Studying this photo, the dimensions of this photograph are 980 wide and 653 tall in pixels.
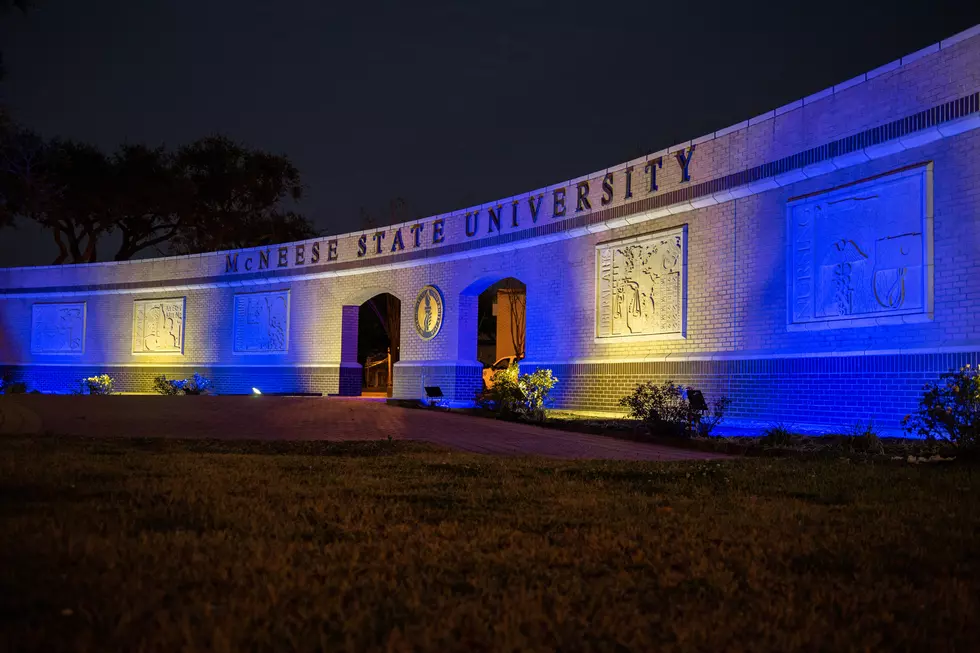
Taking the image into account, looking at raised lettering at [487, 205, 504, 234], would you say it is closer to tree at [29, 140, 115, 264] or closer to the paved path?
the paved path

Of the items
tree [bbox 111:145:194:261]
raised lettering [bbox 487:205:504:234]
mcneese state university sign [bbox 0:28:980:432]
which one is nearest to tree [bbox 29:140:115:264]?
tree [bbox 111:145:194:261]

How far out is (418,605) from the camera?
309 cm

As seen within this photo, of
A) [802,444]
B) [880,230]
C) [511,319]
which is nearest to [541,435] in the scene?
[802,444]

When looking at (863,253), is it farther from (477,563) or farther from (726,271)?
(477,563)

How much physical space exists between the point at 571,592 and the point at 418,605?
611mm

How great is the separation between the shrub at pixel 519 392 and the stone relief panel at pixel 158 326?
47.6 ft

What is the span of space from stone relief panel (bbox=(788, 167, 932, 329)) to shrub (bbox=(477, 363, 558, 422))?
194 inches

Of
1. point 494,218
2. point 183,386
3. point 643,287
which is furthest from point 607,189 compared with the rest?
point 183,386

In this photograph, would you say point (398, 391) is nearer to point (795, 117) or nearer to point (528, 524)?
point (795, 117)

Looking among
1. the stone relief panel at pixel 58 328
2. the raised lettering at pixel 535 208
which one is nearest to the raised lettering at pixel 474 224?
the raised lettering at pixel 535 208

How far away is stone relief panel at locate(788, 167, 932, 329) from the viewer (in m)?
10.9

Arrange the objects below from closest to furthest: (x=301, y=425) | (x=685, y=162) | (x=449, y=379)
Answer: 1. (x=301, y=425)
2. (x=685, y=162)
3. (x=449, y=379)

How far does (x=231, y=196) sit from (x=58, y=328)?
629 inches

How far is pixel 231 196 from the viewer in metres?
43.3
